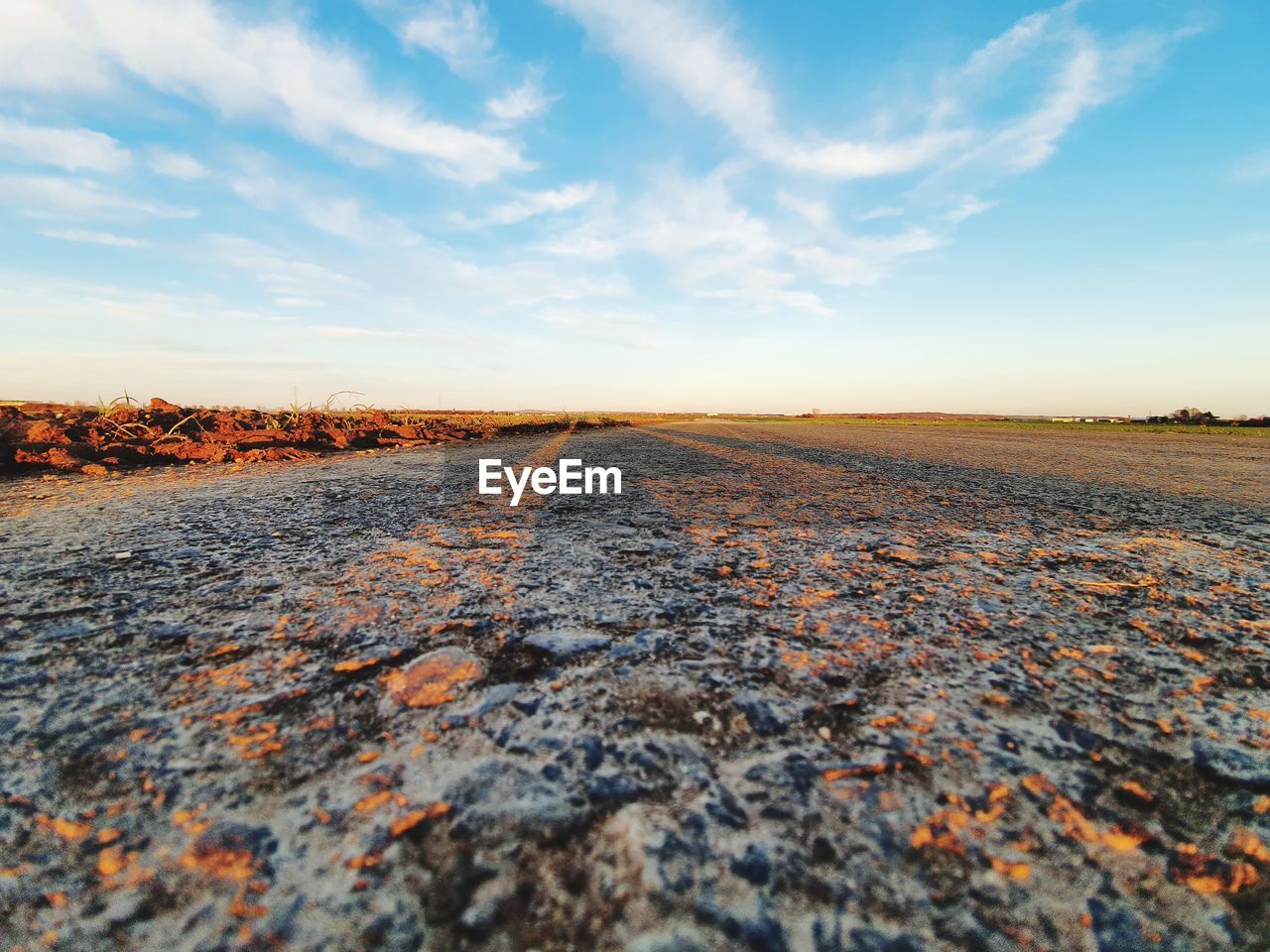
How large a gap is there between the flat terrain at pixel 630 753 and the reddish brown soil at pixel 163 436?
3.37m

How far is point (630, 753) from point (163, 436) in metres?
6.16

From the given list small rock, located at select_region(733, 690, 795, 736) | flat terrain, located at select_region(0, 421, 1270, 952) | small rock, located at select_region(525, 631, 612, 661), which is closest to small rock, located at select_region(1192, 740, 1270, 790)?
flat terrain, located at select_region(0, 421, 1270, 952)

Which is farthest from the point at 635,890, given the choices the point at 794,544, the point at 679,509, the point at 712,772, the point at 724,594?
the point at 679,509

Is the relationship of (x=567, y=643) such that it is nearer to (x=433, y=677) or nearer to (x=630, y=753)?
(x=433, y=677)

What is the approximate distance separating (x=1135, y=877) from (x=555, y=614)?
3.13ft

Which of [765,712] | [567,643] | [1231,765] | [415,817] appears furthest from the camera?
[567,643]

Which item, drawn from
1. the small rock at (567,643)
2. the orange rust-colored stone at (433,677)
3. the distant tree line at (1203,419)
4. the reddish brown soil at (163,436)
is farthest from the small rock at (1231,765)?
the distant tree line at (1203,419)

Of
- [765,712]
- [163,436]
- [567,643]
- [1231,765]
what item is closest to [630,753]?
[765,712]

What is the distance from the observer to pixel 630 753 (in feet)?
2.37

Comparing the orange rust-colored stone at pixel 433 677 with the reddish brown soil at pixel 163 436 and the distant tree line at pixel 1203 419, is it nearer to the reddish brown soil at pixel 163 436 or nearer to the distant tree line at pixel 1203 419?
the reddish brown soil at pixel 163 436

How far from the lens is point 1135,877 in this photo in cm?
55

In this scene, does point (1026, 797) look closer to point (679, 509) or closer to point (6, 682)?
point (6, 682)

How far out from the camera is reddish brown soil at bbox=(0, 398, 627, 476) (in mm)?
3967

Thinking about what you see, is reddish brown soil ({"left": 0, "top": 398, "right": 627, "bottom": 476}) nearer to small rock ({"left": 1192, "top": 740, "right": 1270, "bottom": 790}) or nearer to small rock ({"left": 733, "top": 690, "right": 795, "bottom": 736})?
small rock ({"left": 733, "top": 690, "right": 795, "bottom": 736})
